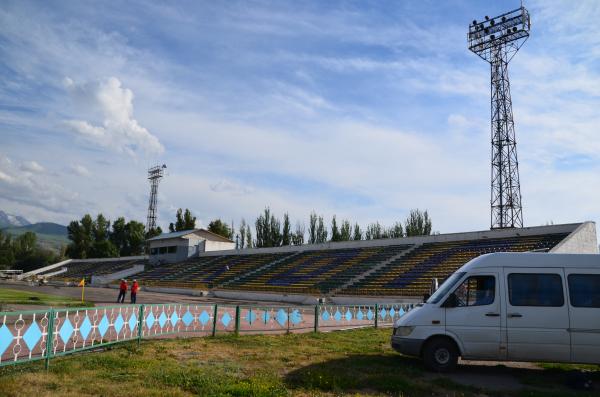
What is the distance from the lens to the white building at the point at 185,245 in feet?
211

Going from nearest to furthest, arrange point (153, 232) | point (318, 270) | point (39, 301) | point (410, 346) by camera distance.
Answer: point (410, 346) → point (39, 301) → point (318, 270) → point (153, 232)

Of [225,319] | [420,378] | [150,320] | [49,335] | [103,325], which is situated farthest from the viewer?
[225,319]

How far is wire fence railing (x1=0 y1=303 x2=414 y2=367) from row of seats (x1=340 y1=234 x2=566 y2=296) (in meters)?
12.5

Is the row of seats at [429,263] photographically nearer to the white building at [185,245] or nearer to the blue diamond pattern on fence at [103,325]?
the blue diamond pattern on fence at [103,325]

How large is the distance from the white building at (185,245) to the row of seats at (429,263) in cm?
3404

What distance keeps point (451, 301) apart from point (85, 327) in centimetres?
738

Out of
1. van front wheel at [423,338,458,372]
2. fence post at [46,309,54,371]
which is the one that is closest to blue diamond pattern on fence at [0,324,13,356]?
fence post at [46,309,54,371]

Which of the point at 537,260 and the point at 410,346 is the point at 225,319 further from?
the point at 537,260

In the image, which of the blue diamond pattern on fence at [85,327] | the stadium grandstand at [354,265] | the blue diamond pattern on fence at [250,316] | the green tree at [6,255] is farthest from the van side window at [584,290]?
the green tree at [6,255]

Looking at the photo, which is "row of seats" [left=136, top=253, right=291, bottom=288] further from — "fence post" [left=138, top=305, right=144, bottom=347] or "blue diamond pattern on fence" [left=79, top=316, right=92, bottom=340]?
"blue diamond pattern on fence" [left=79, top=316, right=92, bottom=340]

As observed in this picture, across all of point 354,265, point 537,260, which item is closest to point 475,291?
point 537,260

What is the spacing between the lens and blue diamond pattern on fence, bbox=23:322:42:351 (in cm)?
782

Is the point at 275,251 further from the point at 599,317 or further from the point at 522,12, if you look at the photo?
the point at 599,317

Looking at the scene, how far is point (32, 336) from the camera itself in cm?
795
